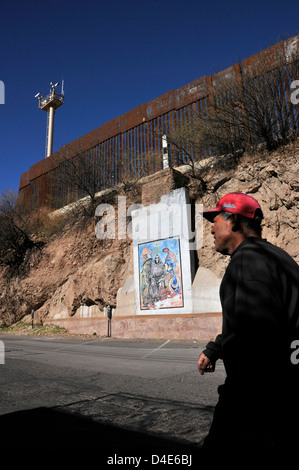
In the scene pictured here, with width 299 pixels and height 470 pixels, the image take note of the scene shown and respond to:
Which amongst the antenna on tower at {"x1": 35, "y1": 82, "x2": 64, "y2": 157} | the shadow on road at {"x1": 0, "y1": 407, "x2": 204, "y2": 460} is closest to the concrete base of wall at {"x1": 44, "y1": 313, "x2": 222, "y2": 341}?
the shadow on road at {"x1": 0, "y1": 407, "x2": 204, "y2": 460}

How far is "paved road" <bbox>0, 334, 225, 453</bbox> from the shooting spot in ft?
9.87

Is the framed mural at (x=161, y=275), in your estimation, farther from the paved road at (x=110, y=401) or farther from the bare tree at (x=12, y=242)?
the bare tree at (x=12, y=242)

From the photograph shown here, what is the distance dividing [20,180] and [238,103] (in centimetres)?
2545

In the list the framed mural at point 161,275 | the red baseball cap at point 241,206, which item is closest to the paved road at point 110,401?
the red baseball cap at point 241,206

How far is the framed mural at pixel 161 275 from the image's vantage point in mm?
15602

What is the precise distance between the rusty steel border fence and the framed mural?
5763 millimetres

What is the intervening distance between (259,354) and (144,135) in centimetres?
2313

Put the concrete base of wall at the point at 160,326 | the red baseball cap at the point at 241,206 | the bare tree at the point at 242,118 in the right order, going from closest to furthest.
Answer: the red baseball cap at the point at 241,206 → the concrete base of wall at the point at 160,326 → the bare tree at the point at 242,118

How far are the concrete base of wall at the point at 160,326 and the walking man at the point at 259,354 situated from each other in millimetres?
12099

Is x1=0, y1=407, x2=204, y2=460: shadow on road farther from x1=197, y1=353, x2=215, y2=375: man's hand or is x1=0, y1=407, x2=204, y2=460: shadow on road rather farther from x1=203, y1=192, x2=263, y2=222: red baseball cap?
x1=203, y1=192, x2=263, y2=222: red baseball cap

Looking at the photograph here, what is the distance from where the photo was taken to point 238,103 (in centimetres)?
1716

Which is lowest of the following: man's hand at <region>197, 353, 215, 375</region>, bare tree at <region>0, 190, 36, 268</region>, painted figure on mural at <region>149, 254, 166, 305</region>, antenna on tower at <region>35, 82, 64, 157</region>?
man's hand at <region>197, 353, 215, 375</region>

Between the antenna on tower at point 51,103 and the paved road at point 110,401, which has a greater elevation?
the antenna on tower at point 51,103

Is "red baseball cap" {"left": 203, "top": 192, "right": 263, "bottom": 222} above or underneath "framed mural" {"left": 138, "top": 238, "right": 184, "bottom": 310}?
underneath
